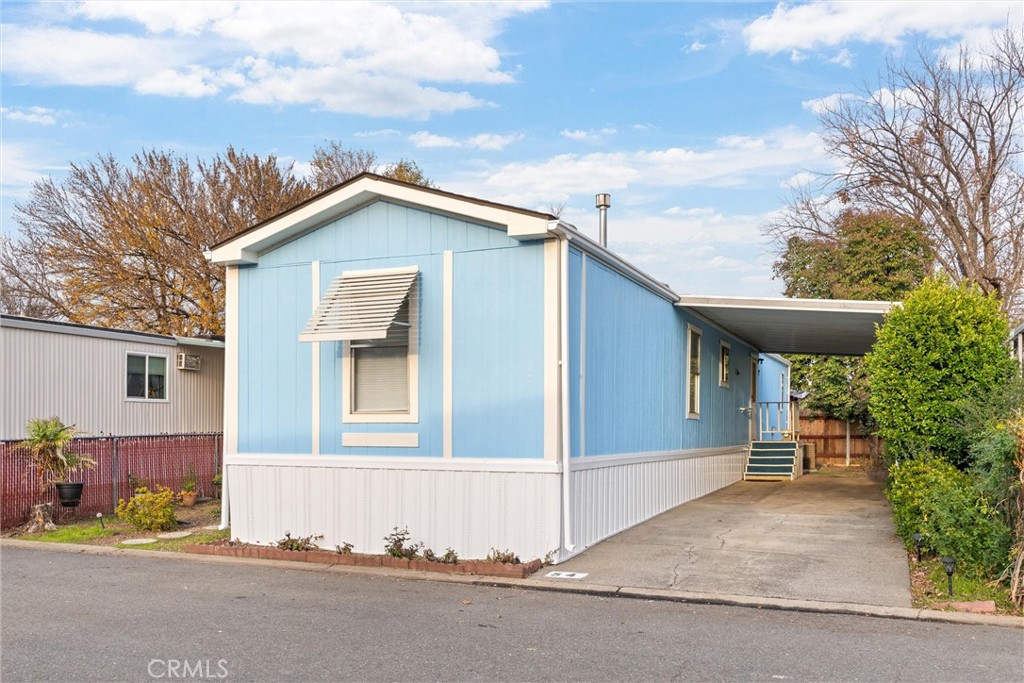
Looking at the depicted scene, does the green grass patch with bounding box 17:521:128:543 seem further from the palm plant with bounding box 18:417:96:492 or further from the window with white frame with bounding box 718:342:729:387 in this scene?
the window with white frame with bounding box 718:342:729:387

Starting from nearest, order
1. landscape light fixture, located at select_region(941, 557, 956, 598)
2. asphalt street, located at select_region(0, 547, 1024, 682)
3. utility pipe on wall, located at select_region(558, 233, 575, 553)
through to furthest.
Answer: asphalt street, located at select_region(0, 547, 1024, 682)
landscape light fixture, located at select_region(941, 557, 956, 598)
utility pipe on wall, located at select_region(558, 233, 575, 553)

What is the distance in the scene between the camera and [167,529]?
12.7 meters

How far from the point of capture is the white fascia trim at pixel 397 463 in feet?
31.8

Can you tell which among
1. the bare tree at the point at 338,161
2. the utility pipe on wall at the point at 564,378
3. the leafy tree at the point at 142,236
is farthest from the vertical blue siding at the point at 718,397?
the bare tree at the point at 338,161

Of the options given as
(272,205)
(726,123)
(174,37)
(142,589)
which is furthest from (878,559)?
(272,205)

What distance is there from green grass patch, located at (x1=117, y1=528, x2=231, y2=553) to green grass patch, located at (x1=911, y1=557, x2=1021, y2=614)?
7.90 meters

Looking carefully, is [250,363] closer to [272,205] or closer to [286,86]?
[286,86]

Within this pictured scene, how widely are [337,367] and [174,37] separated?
736cm

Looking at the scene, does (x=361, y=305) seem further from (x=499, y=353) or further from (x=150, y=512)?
(x=150, y=512)

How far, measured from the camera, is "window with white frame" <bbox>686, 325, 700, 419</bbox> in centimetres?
1502

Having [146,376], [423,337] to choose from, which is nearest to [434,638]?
[423,337]

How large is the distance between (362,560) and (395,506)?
688 millimetres

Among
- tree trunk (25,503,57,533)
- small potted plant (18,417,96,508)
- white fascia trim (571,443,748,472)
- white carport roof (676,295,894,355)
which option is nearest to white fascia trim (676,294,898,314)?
white carport roof (676,295,894,355)

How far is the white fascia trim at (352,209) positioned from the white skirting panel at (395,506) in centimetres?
249
